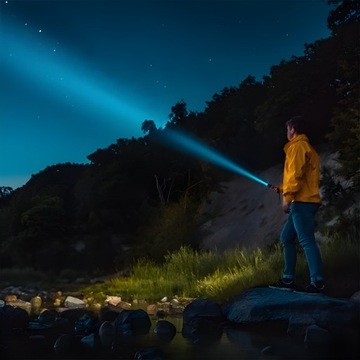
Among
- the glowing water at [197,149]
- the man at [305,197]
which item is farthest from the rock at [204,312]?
the glowing water at [197,149]

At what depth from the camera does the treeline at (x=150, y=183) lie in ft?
52.7

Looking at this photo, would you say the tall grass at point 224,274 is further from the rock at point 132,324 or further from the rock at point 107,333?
the rock at point 107,333

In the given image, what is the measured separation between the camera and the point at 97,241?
18.7 metres

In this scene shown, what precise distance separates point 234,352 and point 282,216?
1290cm

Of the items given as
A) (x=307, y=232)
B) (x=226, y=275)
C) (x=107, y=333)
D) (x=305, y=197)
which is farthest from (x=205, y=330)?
(x=226, y=275)

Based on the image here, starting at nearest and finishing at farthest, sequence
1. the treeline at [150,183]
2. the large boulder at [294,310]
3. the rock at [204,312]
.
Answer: the large boulder at [294,310] < the rock at [204,312] < the treeline at [150,183]

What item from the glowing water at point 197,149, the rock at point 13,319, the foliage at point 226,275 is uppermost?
the glowing water at point 197,149

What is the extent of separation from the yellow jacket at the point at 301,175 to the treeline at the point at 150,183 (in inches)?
322

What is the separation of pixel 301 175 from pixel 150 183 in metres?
14.6

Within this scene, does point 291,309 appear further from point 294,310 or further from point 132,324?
point 132,324

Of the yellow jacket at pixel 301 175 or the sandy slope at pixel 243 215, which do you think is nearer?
the yellow jacket at pixel 301 175

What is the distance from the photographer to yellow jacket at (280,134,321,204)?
550 centimetres

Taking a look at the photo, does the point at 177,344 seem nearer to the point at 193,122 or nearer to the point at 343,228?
the point at 343,228

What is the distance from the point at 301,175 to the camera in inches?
217
